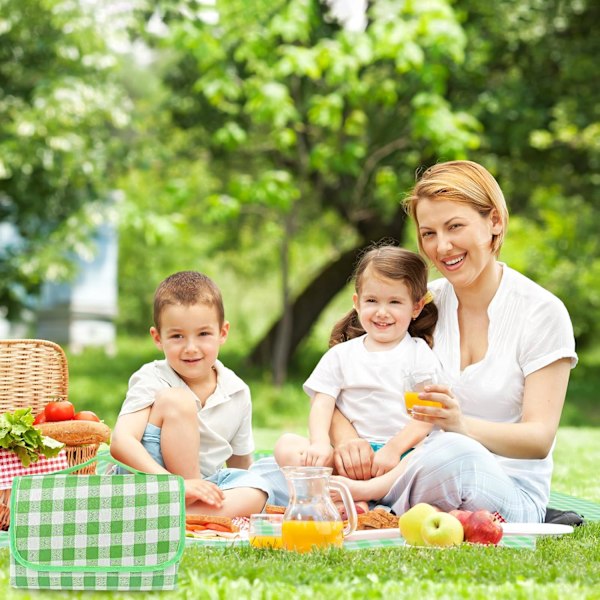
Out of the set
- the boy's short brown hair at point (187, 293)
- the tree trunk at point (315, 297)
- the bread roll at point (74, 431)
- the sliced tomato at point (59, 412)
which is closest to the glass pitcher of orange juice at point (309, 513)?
the boy's short brown hair at point (187, 293)

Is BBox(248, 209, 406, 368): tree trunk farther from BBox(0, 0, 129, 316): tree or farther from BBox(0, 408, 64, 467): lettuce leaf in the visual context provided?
BBox(0, 408, 64, 467): lettuce leaf

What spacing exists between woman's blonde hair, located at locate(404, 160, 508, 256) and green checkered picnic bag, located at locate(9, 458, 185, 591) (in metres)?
1.45

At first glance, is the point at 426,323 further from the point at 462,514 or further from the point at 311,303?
the point at 311,303

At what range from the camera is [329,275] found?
45.9ft

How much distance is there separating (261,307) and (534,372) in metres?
17.6

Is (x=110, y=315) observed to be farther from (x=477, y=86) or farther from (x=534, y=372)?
(x=534, y=372)

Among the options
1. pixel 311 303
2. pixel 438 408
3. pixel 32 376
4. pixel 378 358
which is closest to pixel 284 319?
pixel 311 303

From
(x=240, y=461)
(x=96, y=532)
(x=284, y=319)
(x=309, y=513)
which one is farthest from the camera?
(x=284, y=319)

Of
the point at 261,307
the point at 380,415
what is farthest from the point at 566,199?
the point at 380,415

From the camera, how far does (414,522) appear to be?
3.12 metres

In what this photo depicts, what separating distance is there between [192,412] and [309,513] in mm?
788

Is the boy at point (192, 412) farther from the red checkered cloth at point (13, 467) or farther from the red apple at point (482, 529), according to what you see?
the red apple at point (482, 529)

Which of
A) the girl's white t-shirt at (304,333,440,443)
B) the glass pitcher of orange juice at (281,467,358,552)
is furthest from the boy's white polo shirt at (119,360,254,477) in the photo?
the glass pitcher of orange juice at (281,467,358,552)

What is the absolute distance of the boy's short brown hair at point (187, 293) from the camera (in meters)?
3.72
